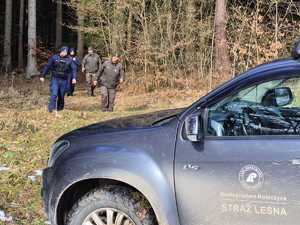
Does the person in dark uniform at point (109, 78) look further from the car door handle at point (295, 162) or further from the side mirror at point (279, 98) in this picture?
the car door handle at point (295, 162)

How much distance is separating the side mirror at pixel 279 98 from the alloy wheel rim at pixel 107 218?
51.7 inches

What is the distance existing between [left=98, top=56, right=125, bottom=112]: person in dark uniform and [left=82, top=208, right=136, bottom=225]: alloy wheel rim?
9.82 meters

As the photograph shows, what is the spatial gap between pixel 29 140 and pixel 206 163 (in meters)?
5.83

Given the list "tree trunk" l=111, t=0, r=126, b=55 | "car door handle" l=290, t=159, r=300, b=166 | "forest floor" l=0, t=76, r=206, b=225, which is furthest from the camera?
"tree trunk" l=111, t=0, r=126, b=55

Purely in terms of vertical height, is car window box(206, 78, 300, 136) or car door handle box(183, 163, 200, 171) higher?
car window box(206, 78, 300, 136)

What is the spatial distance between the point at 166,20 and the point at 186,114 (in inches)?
619

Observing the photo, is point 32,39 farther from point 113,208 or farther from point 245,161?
point 245,161

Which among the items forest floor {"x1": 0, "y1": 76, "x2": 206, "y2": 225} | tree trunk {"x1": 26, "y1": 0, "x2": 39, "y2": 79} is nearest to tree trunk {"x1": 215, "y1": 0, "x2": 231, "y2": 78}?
forest floor {"x1": 0, "y1": 76, "x2": 206, "y2": 225}

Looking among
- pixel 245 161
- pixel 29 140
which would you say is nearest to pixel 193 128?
pixel 245 161

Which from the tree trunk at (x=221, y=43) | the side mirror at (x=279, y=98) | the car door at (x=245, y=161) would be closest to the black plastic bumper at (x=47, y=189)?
the car door at (x=245, y=161)

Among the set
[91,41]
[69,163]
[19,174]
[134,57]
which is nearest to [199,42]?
[134,57]

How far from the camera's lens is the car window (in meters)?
3.89

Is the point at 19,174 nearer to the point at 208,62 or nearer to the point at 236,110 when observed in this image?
the point at 236,110

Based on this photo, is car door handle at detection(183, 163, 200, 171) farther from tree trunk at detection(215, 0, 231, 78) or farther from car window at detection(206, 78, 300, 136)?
tree trunk at detection(215, 0, 231, 78)
